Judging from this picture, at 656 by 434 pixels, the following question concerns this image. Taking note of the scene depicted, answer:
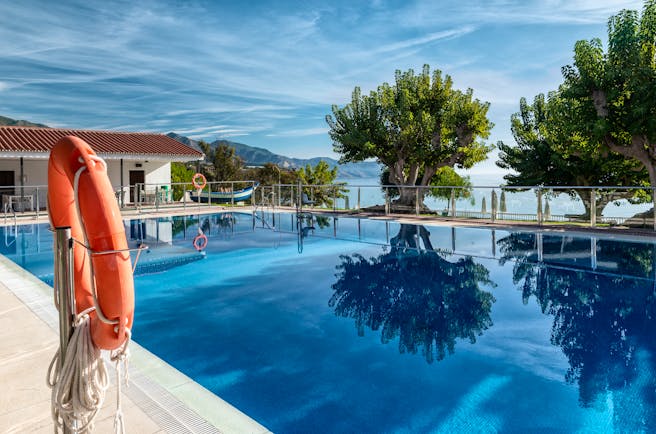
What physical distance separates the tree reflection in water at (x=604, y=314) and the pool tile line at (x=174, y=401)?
2.52 m

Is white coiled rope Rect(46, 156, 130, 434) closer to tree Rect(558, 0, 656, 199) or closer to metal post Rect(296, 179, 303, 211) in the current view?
tree Rect(558, 0, 656, 199)

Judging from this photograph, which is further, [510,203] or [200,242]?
[510,203]

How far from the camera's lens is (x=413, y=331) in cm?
491

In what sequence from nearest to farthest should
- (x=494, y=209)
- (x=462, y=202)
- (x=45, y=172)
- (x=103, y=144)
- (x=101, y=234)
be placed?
(x=101, y=234) < (x=494, y=209) < (x=462, y=202) < (x=45, y=172) < (x=103, y=144)

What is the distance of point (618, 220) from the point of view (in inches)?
436

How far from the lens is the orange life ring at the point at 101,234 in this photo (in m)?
1.72

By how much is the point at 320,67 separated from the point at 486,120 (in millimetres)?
11028

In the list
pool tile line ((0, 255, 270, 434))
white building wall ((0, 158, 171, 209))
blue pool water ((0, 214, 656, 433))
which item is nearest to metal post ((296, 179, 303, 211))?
white building wall ((0, 158, 171, 209))

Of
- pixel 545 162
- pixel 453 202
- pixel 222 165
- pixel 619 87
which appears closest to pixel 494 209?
pixel 453 202

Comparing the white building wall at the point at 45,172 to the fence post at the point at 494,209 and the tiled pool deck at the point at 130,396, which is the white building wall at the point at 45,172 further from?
the tiled pool deck at the point at 130,396

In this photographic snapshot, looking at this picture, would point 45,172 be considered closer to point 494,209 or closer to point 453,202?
point 453,202

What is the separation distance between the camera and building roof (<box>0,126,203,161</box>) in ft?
58.0

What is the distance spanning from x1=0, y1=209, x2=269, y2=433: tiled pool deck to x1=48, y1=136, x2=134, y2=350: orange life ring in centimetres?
105

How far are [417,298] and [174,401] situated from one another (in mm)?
3920
